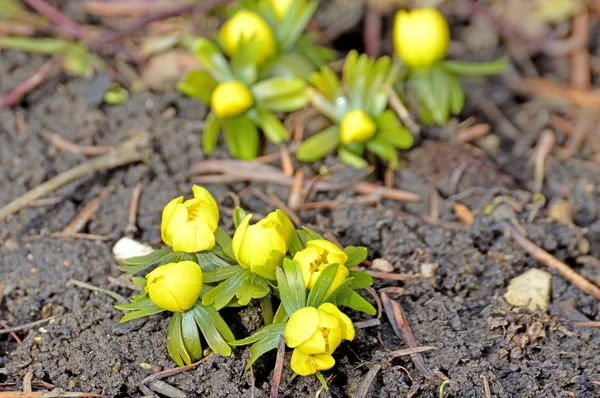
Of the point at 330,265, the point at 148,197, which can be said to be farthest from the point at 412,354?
the point at 148,197

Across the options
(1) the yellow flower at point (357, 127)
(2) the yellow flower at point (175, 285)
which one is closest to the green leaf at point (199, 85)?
(1) the yellow flower at point (357, 127)

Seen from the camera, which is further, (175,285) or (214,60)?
(214,60)

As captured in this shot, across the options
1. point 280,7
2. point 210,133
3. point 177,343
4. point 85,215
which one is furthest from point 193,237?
point 280,7

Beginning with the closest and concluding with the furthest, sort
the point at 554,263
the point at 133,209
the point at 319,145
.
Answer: the point at 554,263 → the point at 133,209 → the point at 319,145

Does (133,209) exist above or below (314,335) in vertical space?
below

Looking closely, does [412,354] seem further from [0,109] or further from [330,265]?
[0,109]

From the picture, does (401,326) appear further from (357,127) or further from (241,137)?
(241,137)

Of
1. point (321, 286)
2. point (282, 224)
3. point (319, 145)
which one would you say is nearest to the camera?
point (321, 286)

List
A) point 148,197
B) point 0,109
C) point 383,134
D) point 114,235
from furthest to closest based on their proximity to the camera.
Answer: point 0,109, point 383,134, point 148,197, point 114,235
